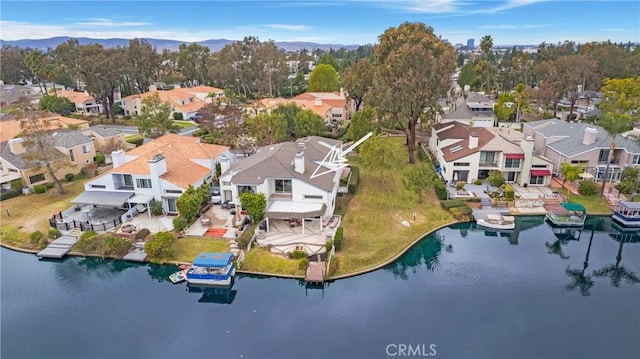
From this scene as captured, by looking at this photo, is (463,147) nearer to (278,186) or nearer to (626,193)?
(626,193)

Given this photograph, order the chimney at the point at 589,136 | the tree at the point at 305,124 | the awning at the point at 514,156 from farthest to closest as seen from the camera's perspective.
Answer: the tree at the point at 305,124 → the chimney at the point at 589,136 → the awning at the point at 514,156

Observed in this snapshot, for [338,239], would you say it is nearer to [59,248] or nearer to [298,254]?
[298,254]

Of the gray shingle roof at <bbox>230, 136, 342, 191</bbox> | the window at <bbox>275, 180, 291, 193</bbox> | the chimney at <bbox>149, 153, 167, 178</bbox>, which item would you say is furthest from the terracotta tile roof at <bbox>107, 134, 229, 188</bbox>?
the window at <bbox>275, 180, 291, 193</bbox>

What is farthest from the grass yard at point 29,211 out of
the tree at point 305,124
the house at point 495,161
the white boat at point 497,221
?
the house at point 495,161

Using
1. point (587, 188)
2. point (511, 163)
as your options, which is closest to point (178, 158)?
point (511, 163)

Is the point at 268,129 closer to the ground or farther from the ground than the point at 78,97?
closer to the ground

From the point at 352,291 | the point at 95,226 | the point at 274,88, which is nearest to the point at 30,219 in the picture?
the point at 95,226

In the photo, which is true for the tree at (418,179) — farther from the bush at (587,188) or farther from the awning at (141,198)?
the awning at (141,198)

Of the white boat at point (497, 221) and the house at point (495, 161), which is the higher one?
the house at point (495, 161)
